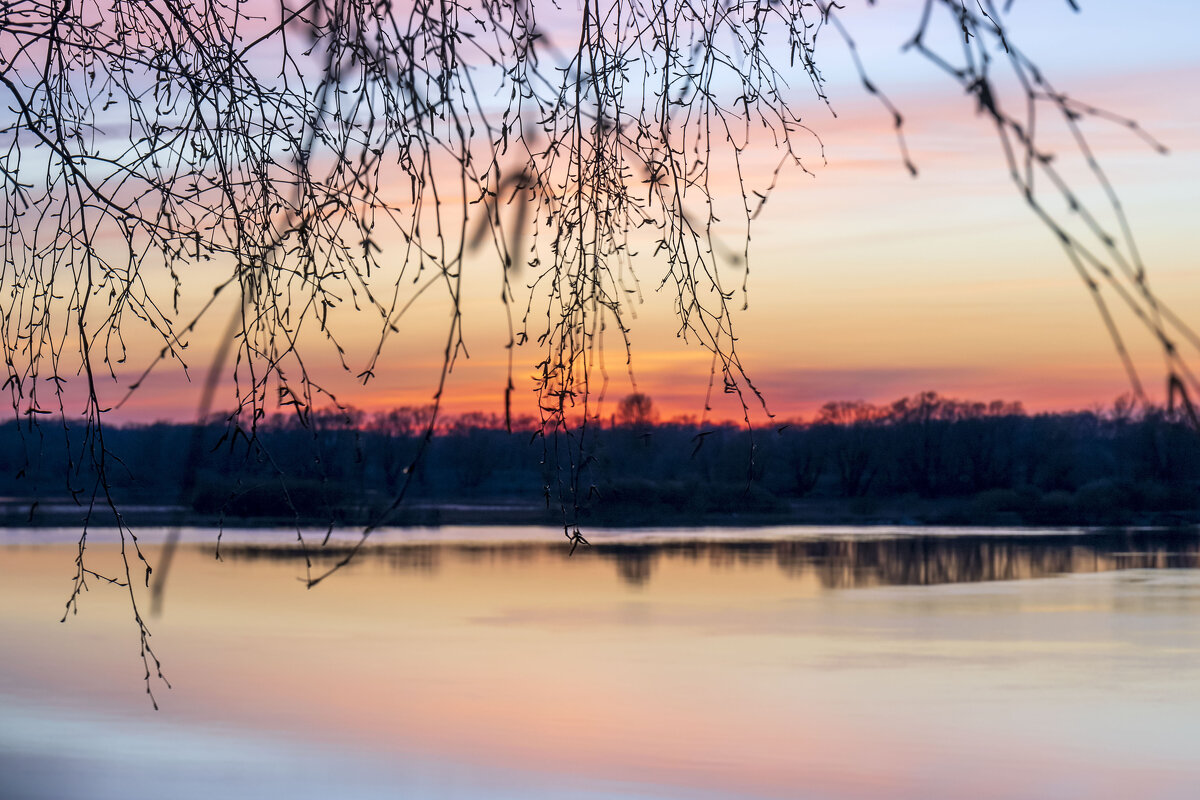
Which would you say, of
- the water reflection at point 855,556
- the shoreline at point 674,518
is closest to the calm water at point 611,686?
the water reflection at point 855,556

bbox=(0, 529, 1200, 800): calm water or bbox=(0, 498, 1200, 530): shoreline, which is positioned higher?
bbox=(0, 498, 1200, 530): shoreline

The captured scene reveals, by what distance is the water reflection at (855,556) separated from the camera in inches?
776

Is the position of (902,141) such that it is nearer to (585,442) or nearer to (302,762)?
(585,442)

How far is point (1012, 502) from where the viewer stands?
33.9 metres

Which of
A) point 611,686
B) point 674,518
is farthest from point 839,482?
point 611,686

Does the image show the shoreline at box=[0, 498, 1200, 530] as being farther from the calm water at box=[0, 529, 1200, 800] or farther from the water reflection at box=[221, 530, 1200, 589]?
the calm water at box=[0, 529, 1200, 800]

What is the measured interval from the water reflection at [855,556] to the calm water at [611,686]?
0.89 feet

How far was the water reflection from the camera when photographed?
64.7ft

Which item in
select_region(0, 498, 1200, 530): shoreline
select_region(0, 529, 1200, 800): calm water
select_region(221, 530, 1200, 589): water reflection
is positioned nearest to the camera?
select_region(0, 529, 1200, 800): calm water

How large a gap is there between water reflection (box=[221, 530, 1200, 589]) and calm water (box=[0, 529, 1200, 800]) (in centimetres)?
27

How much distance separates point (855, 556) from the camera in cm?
2227

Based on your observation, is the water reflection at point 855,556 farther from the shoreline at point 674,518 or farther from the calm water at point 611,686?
the shoreline at point 674,518

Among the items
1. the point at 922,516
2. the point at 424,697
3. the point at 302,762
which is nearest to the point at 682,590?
the point at 424,697

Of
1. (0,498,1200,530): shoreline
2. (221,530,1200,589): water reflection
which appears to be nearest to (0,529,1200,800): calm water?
(221,530,1200,589): water reflection
